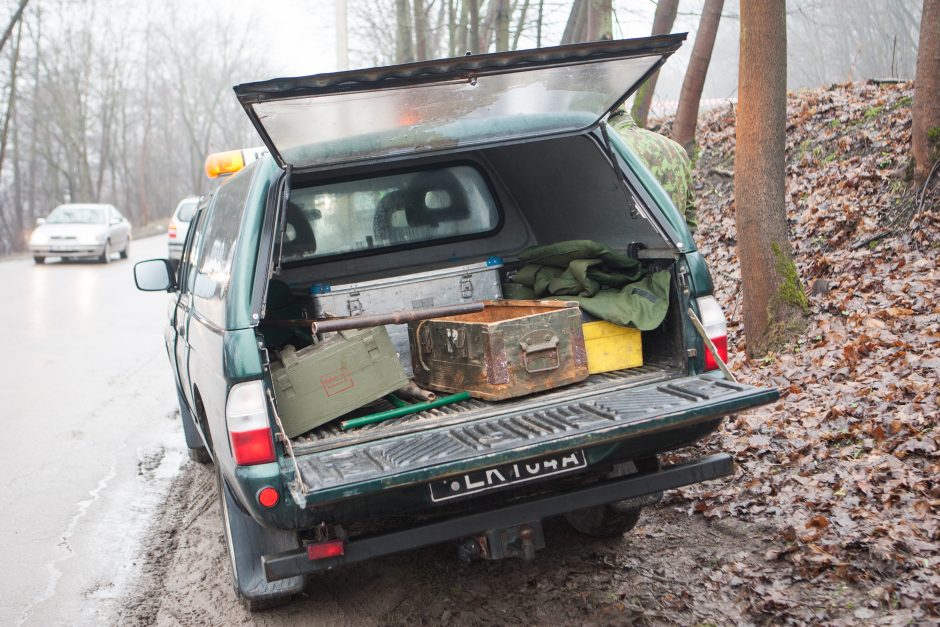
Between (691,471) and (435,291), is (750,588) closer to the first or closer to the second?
(691,471)

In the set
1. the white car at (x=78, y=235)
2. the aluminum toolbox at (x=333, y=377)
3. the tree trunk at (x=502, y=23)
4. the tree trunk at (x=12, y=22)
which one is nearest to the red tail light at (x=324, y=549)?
the aluminum toolbox at (x=333, y=377)

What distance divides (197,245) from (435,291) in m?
1.53

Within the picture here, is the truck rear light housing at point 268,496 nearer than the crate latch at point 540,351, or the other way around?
the truck rear light housing at point 268,496

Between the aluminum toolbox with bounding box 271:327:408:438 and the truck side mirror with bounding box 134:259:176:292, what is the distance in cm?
179

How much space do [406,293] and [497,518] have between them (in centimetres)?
210

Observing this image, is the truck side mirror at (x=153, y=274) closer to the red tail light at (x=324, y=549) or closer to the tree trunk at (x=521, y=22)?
the red tail light at (x=324, y=549)

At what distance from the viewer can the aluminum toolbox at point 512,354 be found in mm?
3973

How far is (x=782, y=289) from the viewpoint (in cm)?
687

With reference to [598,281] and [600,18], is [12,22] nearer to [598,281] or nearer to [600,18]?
[600,18]

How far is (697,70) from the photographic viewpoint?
12562mm

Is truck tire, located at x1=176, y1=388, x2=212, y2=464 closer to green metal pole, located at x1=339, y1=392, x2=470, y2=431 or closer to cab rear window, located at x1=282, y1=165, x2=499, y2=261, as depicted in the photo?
cab rear window, located at x1=282, y1=165, x2=499, y2=261

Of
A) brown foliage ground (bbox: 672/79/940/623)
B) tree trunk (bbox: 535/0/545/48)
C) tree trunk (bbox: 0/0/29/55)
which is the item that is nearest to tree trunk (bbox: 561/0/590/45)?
tree trunk (bbox: 535/0/545/48)

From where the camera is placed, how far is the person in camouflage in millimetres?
6824

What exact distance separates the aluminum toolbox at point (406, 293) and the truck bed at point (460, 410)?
2.85ft
